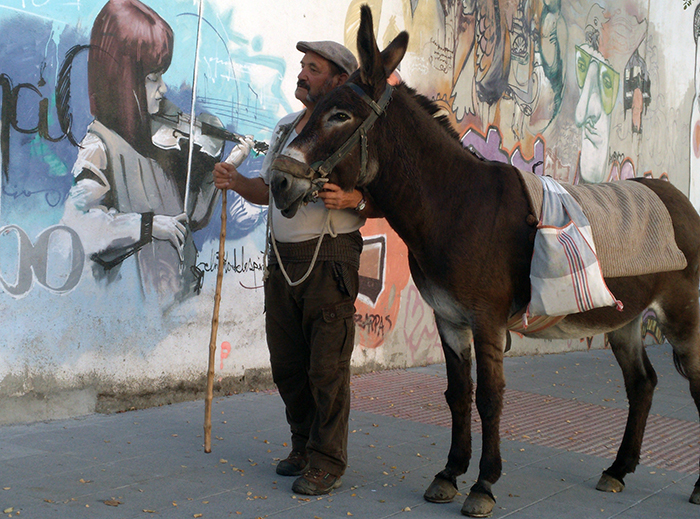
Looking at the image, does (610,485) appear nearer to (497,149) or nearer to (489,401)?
(489,401)

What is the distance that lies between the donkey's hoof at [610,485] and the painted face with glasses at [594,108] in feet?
27.2

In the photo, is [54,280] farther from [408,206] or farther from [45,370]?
[408,206]

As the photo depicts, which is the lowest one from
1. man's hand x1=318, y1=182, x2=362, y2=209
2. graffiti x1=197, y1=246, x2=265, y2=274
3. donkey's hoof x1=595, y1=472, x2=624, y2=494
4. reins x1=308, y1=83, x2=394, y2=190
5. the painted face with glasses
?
donkey's hoof x1=595, y1=472, x2=624, y2=494

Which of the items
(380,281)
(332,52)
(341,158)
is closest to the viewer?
(341,158)

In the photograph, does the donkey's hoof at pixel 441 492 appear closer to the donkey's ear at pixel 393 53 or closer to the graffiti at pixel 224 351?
the donkey's ear at pixel 393 53

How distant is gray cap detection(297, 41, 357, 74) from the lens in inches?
148

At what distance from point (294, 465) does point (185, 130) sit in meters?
3.20

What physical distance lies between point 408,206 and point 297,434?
5.23 feet

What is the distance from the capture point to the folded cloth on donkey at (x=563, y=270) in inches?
140

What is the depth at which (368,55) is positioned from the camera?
11.3ft

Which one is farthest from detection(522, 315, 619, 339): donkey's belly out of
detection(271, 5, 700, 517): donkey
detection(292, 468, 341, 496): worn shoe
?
detection(292, 468, 341, 496): worn shoe

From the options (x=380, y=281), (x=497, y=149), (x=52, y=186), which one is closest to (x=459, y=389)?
(x=52, y=186)

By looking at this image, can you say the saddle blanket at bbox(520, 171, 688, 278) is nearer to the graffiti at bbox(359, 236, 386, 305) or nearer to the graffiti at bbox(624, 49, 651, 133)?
the graffiti at bbox(359, 236, 386, 305)

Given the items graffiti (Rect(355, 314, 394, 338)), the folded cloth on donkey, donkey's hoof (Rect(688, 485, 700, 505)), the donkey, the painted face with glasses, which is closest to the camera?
the donkey
